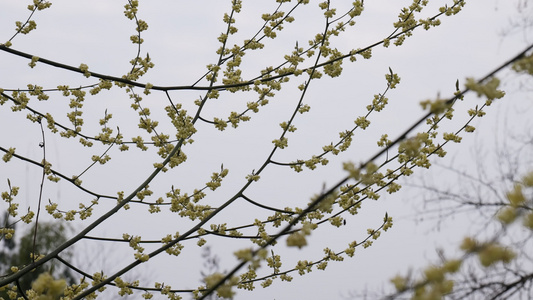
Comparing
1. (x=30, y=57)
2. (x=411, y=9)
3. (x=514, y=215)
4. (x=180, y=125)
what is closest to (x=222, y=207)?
(x=180, y=125)

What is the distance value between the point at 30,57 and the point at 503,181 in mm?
3890

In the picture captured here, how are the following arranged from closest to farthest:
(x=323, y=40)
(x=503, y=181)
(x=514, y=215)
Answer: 1. (x=514, y=215)
2. (x=323, y=40)
3. (x=503, y=181)

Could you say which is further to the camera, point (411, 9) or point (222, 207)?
point (411, 9)

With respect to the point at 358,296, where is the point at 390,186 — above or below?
above

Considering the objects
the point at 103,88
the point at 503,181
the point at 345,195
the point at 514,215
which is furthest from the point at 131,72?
the point at 514,215

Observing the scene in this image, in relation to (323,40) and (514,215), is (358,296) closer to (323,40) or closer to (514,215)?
(323,40)

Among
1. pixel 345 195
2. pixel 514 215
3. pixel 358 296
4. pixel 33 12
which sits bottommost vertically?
pixel 514 215

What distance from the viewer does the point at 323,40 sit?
14.9ft

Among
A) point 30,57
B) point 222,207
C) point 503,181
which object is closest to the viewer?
point 222,207

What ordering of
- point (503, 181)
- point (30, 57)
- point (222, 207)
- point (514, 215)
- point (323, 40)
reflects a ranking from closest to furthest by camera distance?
1. point (514, 215)
2. point (222, 207)
3. point (30, 57)
4. point (323, 40)
5. point (503, 181)

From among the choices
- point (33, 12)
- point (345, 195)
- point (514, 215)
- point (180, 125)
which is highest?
point (33, 12)

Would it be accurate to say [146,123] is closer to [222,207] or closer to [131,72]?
[131,72]

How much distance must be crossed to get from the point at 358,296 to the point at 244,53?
77.5 inches

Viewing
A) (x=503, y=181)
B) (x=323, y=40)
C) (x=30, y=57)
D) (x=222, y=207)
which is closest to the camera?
(x=222, y=207)
